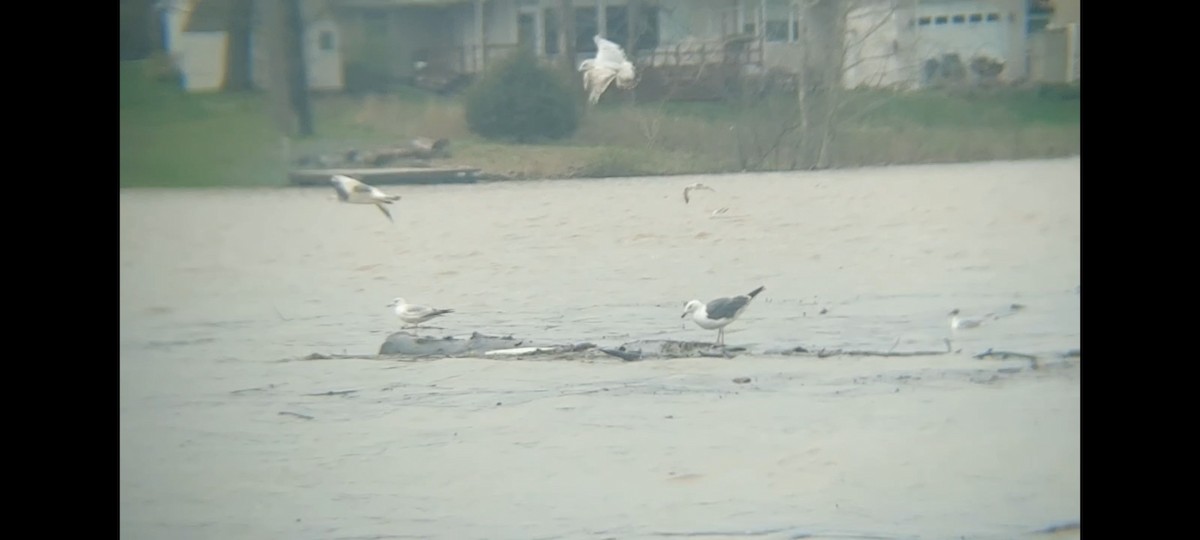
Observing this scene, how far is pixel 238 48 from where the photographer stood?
4547mm

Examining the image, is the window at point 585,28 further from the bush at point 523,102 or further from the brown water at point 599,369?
the brown water at point 599,369

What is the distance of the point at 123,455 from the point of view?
15.1 ft

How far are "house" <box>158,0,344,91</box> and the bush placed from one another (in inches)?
19.8

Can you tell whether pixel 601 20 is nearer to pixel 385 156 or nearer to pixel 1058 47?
pixel 385 156

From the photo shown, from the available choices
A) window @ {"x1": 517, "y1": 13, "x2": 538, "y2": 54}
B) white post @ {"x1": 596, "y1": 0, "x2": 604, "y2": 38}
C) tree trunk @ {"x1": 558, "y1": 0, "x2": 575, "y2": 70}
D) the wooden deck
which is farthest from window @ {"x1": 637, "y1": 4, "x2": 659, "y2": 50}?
the wooden deck

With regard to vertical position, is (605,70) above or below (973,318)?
above

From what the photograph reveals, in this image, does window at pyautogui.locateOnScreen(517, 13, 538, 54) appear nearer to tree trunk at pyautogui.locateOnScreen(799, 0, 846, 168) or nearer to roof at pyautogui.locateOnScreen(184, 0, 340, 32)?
roof at pyautogui.locateOnScreen(184, 0, 340, 32)

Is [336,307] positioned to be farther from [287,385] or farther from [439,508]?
[439,508]

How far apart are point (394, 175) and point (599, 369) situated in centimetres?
98

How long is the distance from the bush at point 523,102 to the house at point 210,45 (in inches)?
19.8

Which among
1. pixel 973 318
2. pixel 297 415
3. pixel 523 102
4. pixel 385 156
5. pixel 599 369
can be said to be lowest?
pixel 297 415

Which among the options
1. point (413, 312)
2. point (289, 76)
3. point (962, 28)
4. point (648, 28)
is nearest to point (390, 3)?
point (289, 76)
